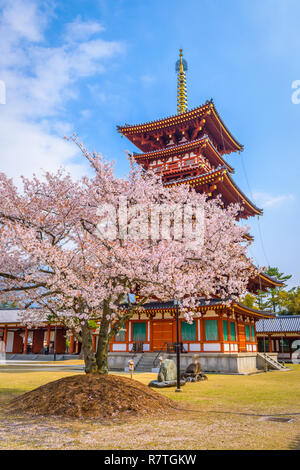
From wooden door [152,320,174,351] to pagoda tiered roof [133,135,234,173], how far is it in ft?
43.7

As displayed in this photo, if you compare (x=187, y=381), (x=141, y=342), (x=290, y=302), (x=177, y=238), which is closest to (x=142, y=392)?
(x=177, y=238)

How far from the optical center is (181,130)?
29.0m

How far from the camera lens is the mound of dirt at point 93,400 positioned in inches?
343

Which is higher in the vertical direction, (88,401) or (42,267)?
(42,267)

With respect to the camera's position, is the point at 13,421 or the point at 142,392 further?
the point at 142,392

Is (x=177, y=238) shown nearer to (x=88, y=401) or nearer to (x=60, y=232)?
(x=60, y=232)

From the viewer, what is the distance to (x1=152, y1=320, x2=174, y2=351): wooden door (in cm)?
2648

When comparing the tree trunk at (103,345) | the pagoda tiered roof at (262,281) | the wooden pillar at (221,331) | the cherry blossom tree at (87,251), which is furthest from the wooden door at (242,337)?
the tree trunk at (103,345)

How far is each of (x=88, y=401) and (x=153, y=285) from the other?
400 centimetres

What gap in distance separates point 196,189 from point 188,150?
370 cm

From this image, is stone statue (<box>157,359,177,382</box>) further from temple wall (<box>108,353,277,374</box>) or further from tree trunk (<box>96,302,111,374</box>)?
temple wall (<box>108,353,277,374</box>)

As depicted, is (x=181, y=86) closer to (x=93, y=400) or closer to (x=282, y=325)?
(x=282, y=325)

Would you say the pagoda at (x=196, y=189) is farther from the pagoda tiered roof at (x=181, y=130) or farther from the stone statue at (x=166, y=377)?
the stone statue at (x=166, y=377)

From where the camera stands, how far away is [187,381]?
17656 mm
